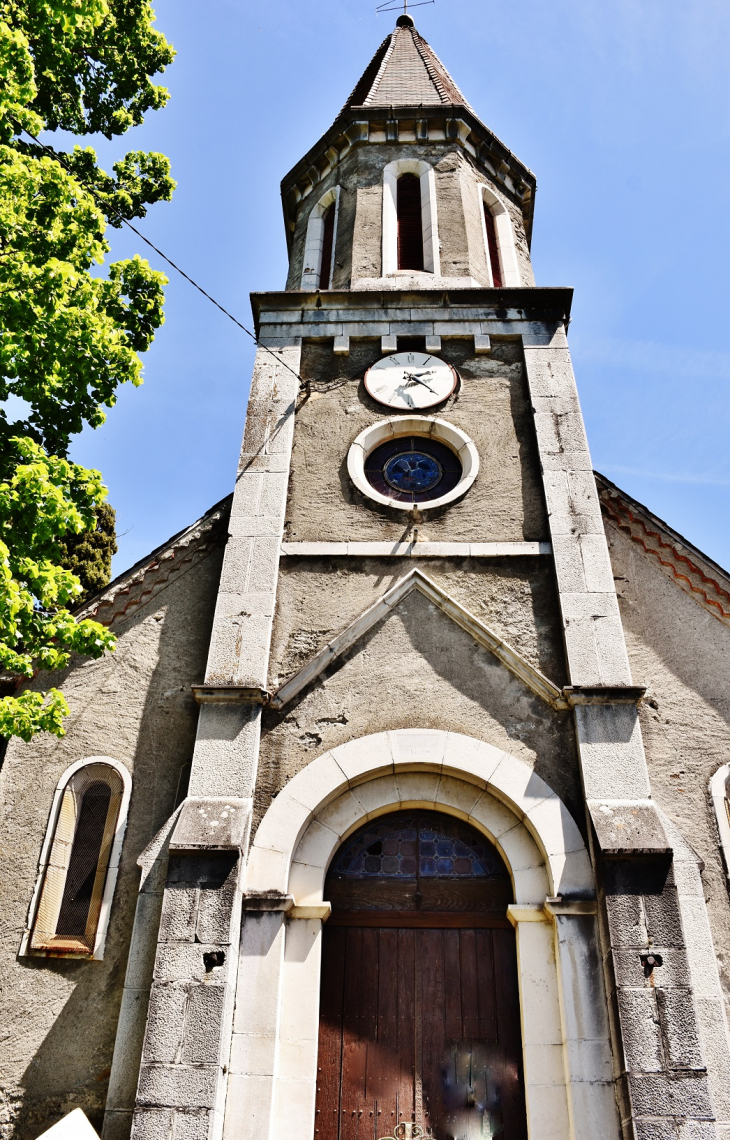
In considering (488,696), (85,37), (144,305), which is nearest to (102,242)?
(144,305)

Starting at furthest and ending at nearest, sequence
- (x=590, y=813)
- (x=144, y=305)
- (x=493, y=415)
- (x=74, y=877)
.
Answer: (x=493, y=415)
(x=144, y=305)
(x=74, y=877)
(x=590, y=813)

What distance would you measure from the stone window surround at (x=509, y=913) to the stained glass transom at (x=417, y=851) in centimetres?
19

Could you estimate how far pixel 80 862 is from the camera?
8156 mm

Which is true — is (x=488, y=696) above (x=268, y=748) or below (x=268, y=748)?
above

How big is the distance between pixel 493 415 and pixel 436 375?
944 millimetres

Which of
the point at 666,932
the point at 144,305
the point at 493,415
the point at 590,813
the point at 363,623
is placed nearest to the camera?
the point at 666,932

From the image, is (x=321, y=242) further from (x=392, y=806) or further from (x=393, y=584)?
(x=392, y=806)

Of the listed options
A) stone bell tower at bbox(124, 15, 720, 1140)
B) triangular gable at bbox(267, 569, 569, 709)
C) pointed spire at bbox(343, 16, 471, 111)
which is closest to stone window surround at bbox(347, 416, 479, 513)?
stone bell tower at bbox(124, 15, 720, 1140)

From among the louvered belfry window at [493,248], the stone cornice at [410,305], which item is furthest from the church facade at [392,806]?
the louvered belfry window at [493,248]

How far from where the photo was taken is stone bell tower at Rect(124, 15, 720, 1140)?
6734 millimetres

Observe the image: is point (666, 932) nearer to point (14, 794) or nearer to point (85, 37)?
point (14, 794)

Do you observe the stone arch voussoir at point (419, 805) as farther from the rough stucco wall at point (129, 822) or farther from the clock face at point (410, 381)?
the clock face at point (410, 381)

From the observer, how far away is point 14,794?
27.5 feet

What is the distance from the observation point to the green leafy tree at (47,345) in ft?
23.1
